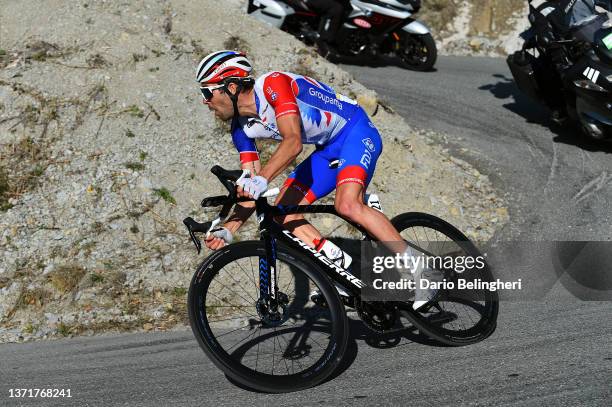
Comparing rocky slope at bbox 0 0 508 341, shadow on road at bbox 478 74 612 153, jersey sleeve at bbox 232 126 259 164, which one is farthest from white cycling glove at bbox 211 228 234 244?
shadow on road at bbox 478 74 612 153

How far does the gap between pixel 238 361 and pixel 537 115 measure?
7.80 m

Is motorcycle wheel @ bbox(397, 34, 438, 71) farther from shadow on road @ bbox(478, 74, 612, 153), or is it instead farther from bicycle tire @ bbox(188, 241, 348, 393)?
bicycle tire @ bbox(188, 241, 348, 393)

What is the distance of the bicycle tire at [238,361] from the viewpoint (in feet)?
14.4

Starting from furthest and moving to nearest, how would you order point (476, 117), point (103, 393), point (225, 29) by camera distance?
1. point (476, 117)
2. point (225, 29)
3. point (103, 393)

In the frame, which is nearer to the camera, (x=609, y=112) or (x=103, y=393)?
(x=103, y=393)

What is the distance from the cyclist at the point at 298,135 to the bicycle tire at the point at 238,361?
0.71ft

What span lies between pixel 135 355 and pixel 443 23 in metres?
13.4

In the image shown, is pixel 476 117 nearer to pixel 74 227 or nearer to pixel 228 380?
pixel 74 227

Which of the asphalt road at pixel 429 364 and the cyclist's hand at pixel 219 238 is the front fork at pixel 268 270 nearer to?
the cyclist's hand at pixel 219 238

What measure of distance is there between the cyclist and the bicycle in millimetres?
193

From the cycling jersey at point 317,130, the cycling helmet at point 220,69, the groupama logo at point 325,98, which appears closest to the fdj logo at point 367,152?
the cycling jersey at point 317,130

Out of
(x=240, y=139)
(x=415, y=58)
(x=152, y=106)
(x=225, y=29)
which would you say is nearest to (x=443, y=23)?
(x=415, y=58)

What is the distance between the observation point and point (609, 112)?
8508 mm

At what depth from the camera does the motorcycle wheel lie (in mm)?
13016
